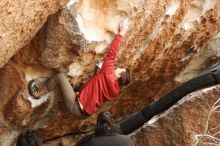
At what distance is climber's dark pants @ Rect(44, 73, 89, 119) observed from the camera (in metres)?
6.26

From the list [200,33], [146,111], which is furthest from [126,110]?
[200,33]

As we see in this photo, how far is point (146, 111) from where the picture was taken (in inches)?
330

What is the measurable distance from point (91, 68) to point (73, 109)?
567 millimetres

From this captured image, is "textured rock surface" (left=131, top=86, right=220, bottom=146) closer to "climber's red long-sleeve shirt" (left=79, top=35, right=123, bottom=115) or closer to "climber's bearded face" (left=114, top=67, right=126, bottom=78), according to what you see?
"climber's red long-sleeve shirt" (left=79, top=35, right=123, bottom=115)

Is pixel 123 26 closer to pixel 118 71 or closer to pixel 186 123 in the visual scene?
pixel 118 71

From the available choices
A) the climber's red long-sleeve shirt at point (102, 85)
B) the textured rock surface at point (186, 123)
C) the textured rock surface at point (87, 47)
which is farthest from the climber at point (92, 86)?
the textured rock surface at point (186, 123)

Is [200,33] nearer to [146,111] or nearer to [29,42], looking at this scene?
[146,111]

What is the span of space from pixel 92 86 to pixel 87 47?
0.55m

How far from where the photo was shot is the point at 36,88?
6297 millimetres

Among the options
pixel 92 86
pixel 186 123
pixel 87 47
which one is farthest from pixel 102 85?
pixel 186 123

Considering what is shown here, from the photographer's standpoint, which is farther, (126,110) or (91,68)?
(126,110)

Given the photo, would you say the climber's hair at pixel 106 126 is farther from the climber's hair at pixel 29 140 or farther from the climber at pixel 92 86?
the climber's hair at pixel 29 140

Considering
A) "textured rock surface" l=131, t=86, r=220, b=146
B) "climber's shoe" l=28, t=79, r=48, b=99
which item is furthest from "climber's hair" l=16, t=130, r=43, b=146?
"textured rock surface" l=131, t=86, r=220, b=146

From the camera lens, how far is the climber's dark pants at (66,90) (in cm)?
626
